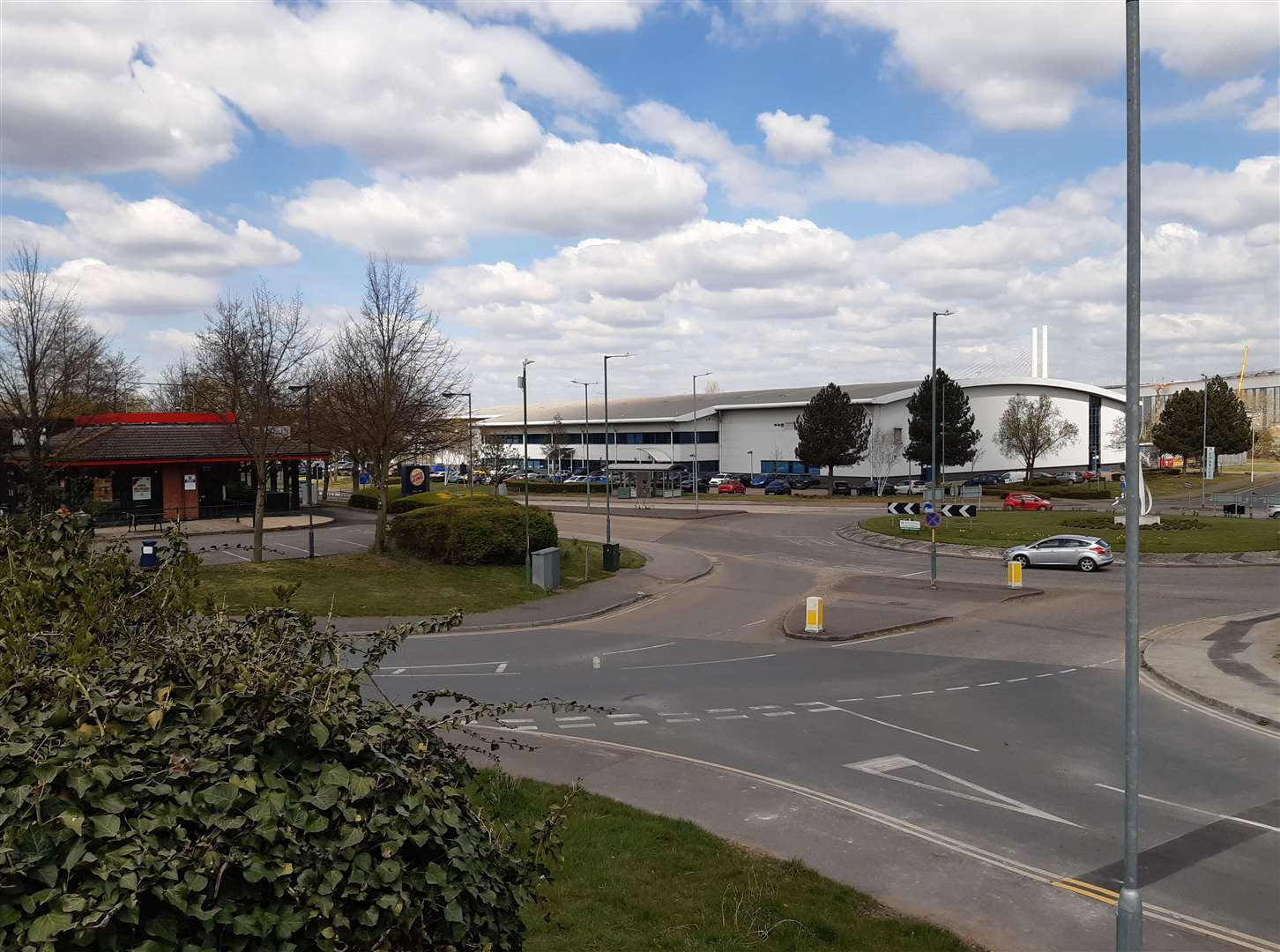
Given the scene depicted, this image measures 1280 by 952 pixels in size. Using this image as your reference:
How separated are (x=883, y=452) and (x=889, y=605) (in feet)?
197

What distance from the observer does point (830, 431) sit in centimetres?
7994

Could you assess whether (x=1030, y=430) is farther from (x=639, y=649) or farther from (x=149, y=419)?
(x=639, y=649)

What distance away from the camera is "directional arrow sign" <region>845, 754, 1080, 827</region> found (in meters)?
11.6

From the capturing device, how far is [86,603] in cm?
469

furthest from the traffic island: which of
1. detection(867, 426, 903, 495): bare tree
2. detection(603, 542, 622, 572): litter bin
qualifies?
detection(867, 426, 903, 495): bare tree

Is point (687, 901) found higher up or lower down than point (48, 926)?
lower down

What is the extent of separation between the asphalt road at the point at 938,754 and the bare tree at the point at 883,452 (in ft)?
193

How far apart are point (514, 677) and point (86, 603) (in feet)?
47.0

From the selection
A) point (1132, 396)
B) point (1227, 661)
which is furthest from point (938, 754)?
point (1227, 661)

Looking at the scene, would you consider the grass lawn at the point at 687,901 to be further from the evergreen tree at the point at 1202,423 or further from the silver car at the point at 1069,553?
the evergreen tree at the point at 1202,423

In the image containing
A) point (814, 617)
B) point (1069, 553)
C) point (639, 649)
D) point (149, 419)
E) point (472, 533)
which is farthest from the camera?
point (149, 419)

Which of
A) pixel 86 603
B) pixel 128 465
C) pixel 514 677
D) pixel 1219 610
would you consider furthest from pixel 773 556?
pixel 86 603

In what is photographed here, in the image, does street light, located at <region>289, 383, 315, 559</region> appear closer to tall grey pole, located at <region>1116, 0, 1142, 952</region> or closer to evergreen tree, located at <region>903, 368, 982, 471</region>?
tall grey pole, located at <region>1116, 0, 1142, 952</region>

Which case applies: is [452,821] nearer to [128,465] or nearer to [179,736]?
[179,736]
